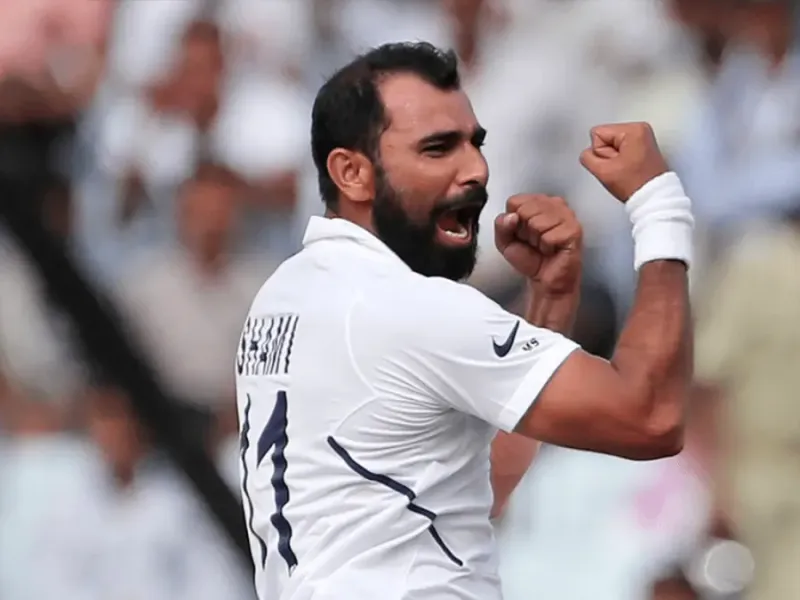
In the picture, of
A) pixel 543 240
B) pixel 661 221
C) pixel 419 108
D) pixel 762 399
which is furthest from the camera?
pixel 762 399

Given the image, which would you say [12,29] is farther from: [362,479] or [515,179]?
[362,479]

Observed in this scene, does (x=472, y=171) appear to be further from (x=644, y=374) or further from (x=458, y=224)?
(x=644, y=374)

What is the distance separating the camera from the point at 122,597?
11.4 feet

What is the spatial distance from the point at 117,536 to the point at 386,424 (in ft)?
5.99

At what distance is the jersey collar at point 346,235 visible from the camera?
Result: 74.7 inches

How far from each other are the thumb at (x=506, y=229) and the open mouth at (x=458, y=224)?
0.15 metres

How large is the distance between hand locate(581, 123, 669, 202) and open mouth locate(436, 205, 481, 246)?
0.53 ft

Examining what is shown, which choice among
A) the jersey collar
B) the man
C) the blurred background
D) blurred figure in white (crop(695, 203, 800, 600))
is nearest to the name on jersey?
the man

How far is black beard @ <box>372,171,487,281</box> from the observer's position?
1922mm

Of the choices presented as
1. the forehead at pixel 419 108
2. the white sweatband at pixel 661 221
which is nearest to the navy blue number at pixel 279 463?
the forehead at pixel 419 108

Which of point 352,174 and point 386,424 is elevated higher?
point 352,174

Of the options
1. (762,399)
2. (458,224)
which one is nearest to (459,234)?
(458,224)

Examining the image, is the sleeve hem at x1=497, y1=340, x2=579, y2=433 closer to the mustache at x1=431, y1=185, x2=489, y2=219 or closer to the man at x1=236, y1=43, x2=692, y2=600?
the man at x1=236, y1=43, x2=692, y2=600

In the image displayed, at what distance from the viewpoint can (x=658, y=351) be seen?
175 cm
